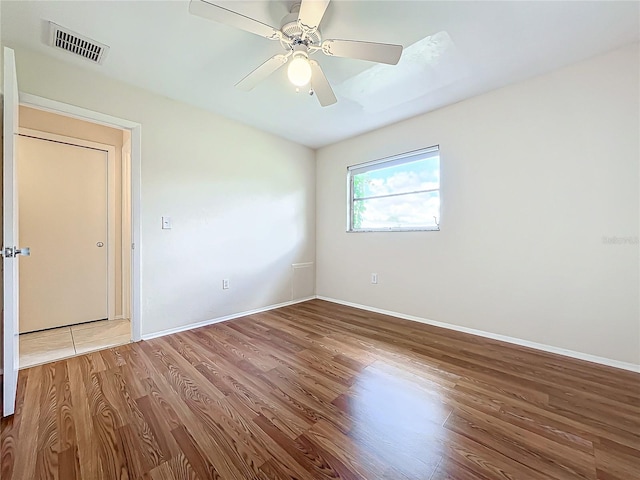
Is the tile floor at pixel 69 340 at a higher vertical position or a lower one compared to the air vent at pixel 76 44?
lower

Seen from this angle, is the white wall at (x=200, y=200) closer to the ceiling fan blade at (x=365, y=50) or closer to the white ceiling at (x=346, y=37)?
the white ceiling at (x=346, y=37)

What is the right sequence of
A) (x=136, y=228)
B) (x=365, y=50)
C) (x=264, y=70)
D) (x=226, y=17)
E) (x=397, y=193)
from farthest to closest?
(x=397, y=193) < (x=136, y=228) < (x=264, y=70) < (x=365, y=50) < (x=226, y=17)

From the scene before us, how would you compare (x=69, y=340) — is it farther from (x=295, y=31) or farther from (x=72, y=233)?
(x=295, y=31)

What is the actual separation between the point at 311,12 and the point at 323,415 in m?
2.16

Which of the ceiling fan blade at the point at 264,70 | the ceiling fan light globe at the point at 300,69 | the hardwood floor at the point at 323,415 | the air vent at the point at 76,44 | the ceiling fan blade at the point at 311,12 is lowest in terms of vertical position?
→ the hardwood floor at the point at 323,415

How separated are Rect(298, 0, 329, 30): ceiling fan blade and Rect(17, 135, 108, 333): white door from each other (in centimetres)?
306

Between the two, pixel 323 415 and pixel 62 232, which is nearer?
pixel 323 415

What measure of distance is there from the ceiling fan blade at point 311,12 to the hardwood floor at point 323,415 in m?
2.16

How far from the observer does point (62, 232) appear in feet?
9.36

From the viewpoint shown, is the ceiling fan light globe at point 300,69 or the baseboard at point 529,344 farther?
the baseboard at point 529,344

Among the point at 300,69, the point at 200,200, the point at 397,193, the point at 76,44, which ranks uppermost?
the point at 76,44

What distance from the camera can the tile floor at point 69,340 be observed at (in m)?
2.16

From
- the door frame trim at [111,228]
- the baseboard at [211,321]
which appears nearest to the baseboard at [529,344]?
the baseboard at [211,321]

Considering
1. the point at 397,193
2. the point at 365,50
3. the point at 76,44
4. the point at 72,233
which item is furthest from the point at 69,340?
the point at 397,193
